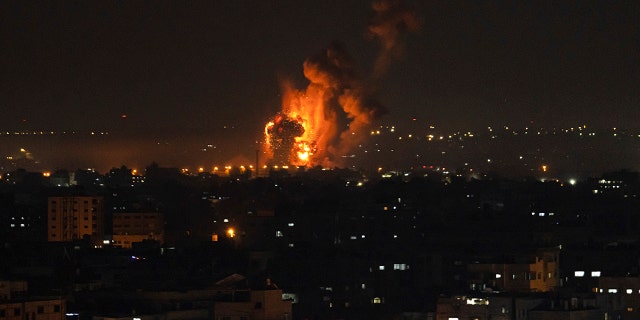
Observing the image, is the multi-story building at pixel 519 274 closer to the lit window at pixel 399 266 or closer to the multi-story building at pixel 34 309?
the lit window at pixel 399 266

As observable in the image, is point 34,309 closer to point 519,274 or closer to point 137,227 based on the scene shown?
point 519,274

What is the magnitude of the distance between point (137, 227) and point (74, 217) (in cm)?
299

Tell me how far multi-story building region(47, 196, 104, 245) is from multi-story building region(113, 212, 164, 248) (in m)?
0.59

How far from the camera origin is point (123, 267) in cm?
5228

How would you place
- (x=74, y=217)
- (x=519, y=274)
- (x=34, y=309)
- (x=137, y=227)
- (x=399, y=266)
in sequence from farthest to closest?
(x=74, y=217)
(x=137, y=227)
(x=399, y=266)
(x=519, y=274)
(x=34, y=309)

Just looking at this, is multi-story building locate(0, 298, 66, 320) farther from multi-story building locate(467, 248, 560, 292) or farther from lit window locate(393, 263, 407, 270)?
lit window locate(393, 263, 407, 270)

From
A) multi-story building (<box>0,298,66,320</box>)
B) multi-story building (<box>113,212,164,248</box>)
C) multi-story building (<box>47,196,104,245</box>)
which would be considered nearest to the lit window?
multi-story building (<box>113,212,164,248</box>)

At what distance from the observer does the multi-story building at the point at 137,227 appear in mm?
73062

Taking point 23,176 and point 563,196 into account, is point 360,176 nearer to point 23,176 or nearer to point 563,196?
point 23,176

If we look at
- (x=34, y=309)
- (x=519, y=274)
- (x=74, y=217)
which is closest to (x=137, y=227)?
(x=74, y=217)

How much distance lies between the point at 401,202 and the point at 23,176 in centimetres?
4089

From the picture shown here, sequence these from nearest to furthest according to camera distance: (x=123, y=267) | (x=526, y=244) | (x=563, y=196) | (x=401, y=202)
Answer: (x=123, y=267)
(x=526, y=244)
(x=401, y=202)
(x=563, y=196)

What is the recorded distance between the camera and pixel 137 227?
75438 millimetres

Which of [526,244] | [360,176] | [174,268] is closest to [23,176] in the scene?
[360,176]
